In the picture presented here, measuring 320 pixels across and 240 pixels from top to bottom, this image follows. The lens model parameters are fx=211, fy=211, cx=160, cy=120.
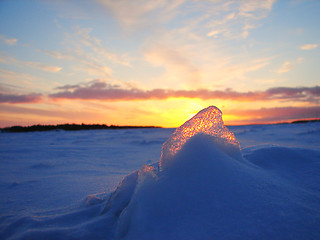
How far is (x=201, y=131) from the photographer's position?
1491mm

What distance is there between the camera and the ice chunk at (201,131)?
143 cm

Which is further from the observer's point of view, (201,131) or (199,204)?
(201,131)

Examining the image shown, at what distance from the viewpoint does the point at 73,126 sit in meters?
18.1

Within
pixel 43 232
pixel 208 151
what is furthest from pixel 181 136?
pixel 43 232

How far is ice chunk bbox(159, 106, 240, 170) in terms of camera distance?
1.43 m

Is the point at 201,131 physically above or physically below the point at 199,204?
above

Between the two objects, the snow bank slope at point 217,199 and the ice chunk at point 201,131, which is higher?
the ice chunk at point 201,131

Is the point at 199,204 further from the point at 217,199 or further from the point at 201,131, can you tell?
the point at 201,131

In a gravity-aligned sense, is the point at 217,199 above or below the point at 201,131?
below

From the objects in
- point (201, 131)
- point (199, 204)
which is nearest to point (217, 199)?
point (199, 204)

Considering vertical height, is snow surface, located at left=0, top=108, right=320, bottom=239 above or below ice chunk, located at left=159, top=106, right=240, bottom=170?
below

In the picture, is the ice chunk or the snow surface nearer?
the snow surface

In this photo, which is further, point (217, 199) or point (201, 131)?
point (201, 131)

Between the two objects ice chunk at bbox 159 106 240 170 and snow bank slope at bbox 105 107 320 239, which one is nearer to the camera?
snow bank slope at bbox 105 107 320 239
